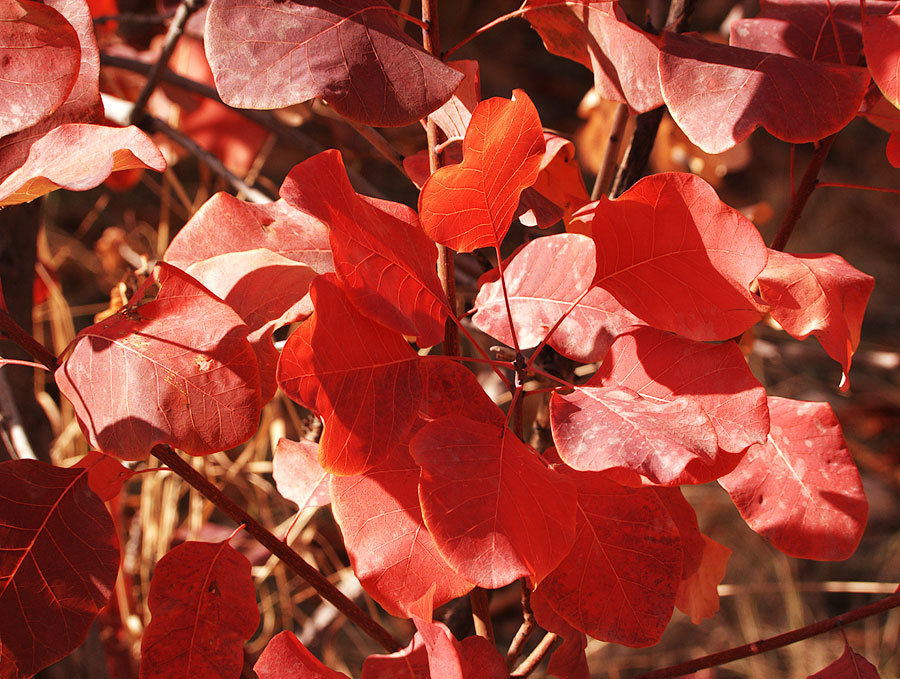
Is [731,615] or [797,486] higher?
[797,486]

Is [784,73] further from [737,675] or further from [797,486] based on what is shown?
[737,675]

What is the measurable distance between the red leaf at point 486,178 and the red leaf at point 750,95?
9 centimetres

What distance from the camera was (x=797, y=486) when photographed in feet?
1.24

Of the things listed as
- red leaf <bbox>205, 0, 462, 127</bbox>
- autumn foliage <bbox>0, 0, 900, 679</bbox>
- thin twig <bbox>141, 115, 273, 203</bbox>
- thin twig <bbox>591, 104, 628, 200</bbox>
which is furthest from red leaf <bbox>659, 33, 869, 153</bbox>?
thin twig <bbox>141, 115, 273, 203</bbox>

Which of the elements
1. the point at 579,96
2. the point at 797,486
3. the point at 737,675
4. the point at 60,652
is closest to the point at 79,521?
the point at 60,652

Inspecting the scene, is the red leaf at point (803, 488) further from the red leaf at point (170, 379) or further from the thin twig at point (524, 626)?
the red leaf at point (170, 379)

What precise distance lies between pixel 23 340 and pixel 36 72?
123 millimetres

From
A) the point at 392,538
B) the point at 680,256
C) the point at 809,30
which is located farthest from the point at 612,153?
the point at 392,538

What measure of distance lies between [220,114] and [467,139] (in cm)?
65

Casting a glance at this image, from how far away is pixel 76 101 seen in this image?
38 cm

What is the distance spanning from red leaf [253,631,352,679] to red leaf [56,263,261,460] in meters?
0.10

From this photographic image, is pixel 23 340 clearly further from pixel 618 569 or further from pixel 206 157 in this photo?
pixel 206 157

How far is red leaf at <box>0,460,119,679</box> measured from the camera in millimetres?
317

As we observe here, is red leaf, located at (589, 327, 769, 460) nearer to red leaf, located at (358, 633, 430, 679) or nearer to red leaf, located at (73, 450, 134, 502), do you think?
red leaf, located at (358, 633, 430, 679)
